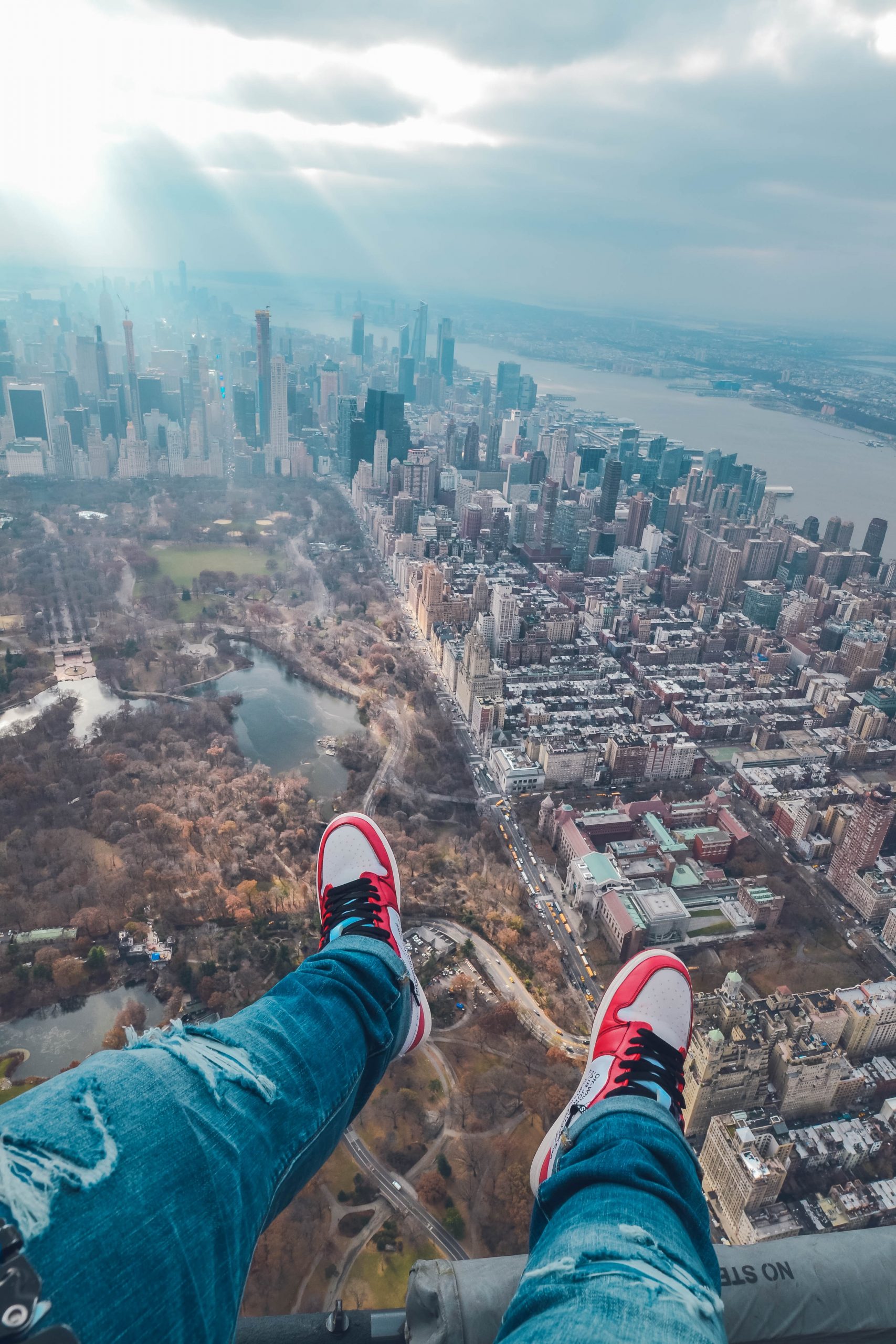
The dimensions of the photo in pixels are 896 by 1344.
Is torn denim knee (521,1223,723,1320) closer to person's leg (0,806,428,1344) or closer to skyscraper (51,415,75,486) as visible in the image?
person's leg (0,806,428,1344)

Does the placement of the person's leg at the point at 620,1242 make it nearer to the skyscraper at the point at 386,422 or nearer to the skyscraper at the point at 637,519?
the skyscraper at the point at 637,519

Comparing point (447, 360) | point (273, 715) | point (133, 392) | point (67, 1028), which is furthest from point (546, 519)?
point (447, 360)

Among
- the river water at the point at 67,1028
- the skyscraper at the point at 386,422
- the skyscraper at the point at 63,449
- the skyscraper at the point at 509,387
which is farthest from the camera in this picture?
the skyscraper at the point at 509,387

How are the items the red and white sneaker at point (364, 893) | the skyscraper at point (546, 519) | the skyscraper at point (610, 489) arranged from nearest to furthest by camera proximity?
the red and white sneaker at point (364, 893), the skyscraper at point (546, 519), the skyscraper at point (610, 489)

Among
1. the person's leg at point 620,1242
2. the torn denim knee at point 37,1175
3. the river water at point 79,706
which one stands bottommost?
the river water at point 79,706

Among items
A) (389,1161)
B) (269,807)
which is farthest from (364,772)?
(389,1161)

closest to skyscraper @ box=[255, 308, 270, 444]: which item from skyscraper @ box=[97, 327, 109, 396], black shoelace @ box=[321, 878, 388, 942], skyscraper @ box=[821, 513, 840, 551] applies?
skyscraper @ box=[97, 327, 109, 396]

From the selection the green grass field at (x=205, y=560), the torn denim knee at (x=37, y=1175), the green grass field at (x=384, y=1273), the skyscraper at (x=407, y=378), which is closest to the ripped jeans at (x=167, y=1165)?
the torn denim knee at (x=37, y=1175)
